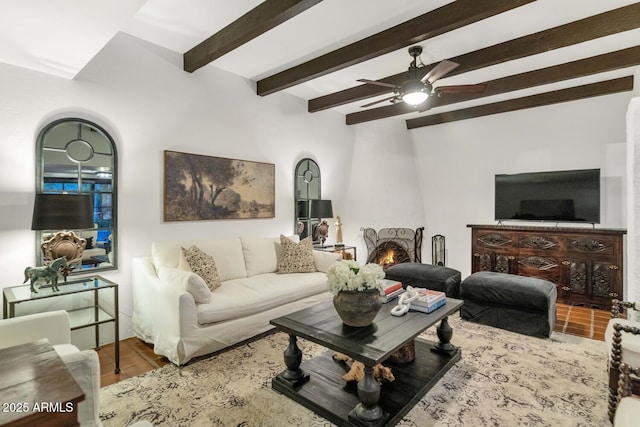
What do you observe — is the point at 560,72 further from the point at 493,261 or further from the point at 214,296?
the point at 214,296

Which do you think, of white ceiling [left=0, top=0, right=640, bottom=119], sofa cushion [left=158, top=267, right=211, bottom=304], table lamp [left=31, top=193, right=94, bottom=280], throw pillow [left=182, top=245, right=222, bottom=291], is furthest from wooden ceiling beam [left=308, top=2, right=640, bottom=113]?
table lamp [left=31, top=193, right=94, bottom=280]

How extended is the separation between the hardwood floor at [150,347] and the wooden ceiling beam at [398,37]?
3202 mm

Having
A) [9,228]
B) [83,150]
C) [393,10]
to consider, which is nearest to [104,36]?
[83,150]

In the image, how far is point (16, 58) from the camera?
2.55m

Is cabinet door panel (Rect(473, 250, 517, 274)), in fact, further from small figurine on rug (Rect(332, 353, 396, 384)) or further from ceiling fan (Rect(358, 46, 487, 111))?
small figurine on rug (Rect(332, 353, 396, 384))

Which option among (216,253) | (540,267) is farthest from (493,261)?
(216,253)

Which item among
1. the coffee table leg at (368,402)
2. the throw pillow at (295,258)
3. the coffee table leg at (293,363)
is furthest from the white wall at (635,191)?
the throw pillow at (295,258)

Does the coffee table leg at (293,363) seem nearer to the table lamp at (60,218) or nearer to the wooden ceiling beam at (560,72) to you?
the table lamp at (60,218)

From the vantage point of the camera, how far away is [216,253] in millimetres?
3596

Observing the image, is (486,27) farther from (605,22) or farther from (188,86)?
(188,86)

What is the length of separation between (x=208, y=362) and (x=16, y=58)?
2816 millimetres

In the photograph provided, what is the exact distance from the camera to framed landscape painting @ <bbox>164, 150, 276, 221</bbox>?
3609mm

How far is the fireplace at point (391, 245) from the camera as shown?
598 centimetres

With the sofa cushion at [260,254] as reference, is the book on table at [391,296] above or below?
below
